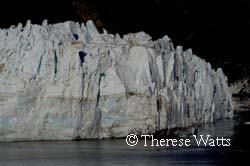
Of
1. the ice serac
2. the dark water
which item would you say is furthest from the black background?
the dark water

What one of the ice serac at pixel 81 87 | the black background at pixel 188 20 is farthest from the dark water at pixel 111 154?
the black background at pixel 188 20

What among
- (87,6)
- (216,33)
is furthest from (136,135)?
(216,33)

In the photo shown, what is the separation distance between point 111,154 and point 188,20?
5.36 metres

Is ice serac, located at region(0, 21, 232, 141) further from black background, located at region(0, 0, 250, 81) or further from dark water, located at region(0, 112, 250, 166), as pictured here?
black background, located at region(0, 0, 250, 81)

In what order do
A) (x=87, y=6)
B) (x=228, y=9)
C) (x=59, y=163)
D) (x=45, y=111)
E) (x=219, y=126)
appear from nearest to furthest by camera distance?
1. (x=59, y=163)
2. (x=45, y=111)
3. (x=219, y=126)
4. (x=87, y=6)
5. (x=228, y=9)

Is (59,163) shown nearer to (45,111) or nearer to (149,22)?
(45,111)

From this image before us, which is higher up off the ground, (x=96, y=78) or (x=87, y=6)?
(x=87, y=6)

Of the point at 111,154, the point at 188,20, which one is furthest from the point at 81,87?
the point at 188,20

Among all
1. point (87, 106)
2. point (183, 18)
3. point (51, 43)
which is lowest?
point (87, 106)

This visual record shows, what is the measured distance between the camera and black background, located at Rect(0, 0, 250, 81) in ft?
35.9

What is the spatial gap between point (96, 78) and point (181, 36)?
4419 mm

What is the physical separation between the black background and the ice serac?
10.0 ft

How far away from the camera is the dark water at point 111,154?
239 inches

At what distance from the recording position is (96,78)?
731 cm
